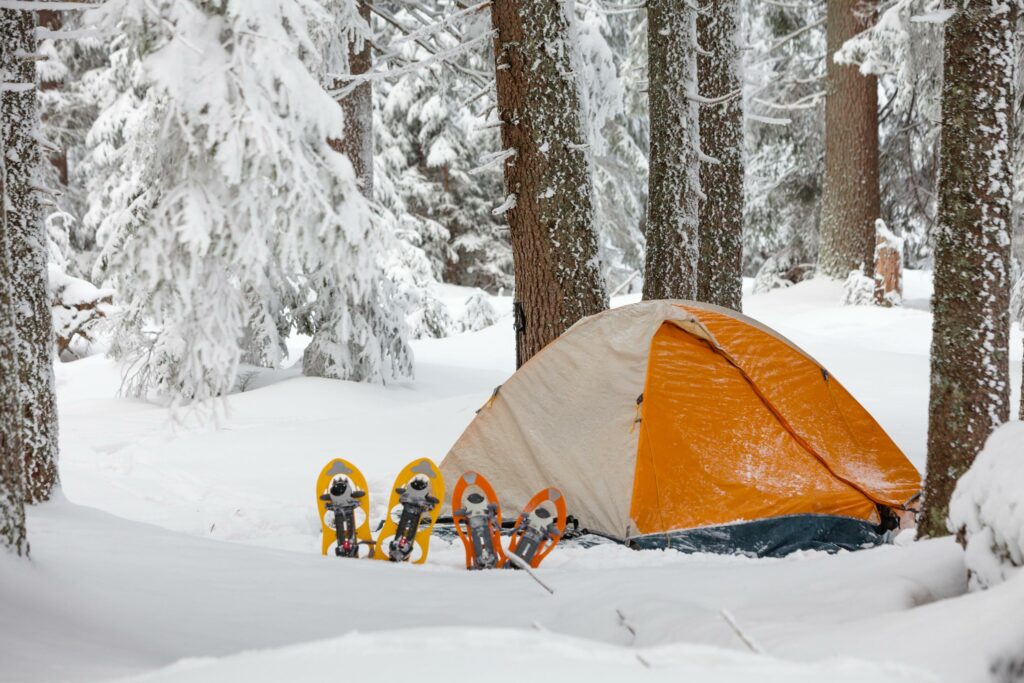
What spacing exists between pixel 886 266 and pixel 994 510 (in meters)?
12.2

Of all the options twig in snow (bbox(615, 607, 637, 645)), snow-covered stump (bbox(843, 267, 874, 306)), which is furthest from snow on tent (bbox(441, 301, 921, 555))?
snow-covered stump (bbox(843, 267, 874, 306))

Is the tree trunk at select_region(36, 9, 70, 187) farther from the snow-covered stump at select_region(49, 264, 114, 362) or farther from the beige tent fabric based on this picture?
the beige tent fabric

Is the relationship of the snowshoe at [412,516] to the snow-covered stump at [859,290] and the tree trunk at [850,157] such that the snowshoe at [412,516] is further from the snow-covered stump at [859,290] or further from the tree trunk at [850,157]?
Result: the tree trunk at [850,157]

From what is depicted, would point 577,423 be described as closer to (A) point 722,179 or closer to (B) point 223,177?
(B) point 223,177

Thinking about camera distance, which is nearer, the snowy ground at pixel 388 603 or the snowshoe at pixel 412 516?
the snowy ground at pixel 388 603

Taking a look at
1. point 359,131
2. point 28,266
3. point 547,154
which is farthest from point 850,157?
point 28,266

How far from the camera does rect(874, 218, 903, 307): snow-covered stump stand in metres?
13.7

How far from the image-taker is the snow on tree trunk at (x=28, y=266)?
16.2ft

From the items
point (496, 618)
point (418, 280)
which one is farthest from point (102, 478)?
point (418, 280)

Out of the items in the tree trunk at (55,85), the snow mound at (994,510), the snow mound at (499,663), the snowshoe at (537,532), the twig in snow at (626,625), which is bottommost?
the snowshoe at (537,532)

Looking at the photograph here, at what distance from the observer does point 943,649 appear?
2.24 meters

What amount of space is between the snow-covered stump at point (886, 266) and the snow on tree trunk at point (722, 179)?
599 cm

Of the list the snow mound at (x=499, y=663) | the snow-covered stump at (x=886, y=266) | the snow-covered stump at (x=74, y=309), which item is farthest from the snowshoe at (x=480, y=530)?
the snow-covered stump at (x=74, y=309)

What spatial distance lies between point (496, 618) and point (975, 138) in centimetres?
283
